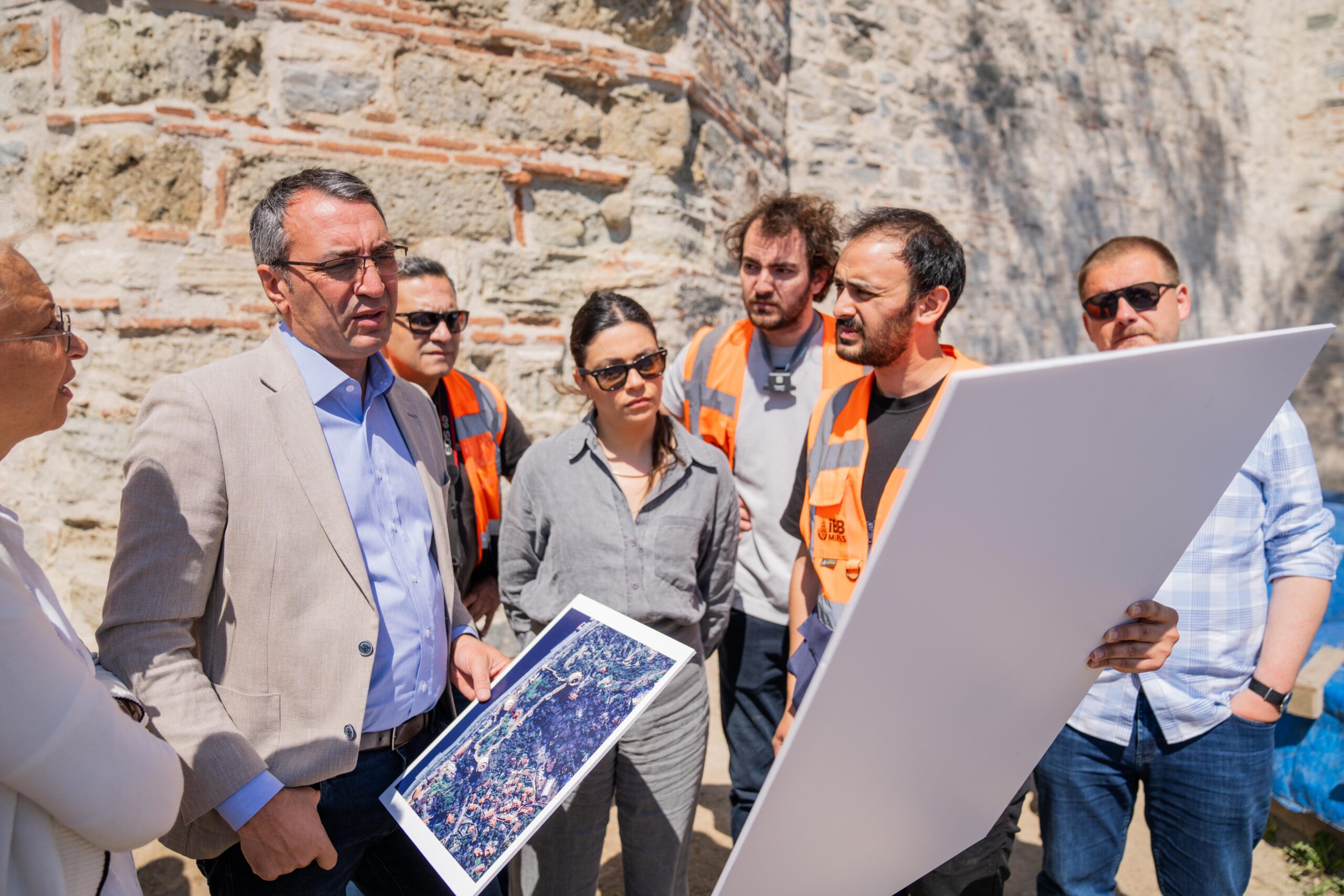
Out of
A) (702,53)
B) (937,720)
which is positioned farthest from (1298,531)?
(702,53)

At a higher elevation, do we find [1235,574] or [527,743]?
[1235,574]

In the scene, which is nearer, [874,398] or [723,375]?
[874,398]

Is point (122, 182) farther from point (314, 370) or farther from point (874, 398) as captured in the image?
point (874, 398)

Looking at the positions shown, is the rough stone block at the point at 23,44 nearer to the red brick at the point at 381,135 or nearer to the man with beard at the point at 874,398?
the red brick at the point at 381,135

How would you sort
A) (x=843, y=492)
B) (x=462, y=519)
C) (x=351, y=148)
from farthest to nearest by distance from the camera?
(x=351, y=148)
(x=462, y=519)
(x=843, y=492)

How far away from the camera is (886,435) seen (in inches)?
80.0

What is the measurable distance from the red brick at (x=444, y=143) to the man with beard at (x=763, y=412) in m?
1.61

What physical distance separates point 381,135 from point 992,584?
3.61m

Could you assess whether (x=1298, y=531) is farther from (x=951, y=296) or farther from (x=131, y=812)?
(x=131, y=812)

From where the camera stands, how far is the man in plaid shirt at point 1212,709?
203 centimetres

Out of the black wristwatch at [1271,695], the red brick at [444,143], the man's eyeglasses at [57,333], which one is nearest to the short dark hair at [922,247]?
the black wristwatch at [1271,695]

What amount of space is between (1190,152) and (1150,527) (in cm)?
816

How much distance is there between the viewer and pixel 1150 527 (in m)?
1.22

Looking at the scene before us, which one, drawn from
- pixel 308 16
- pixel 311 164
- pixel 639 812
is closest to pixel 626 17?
pixel 308 16
